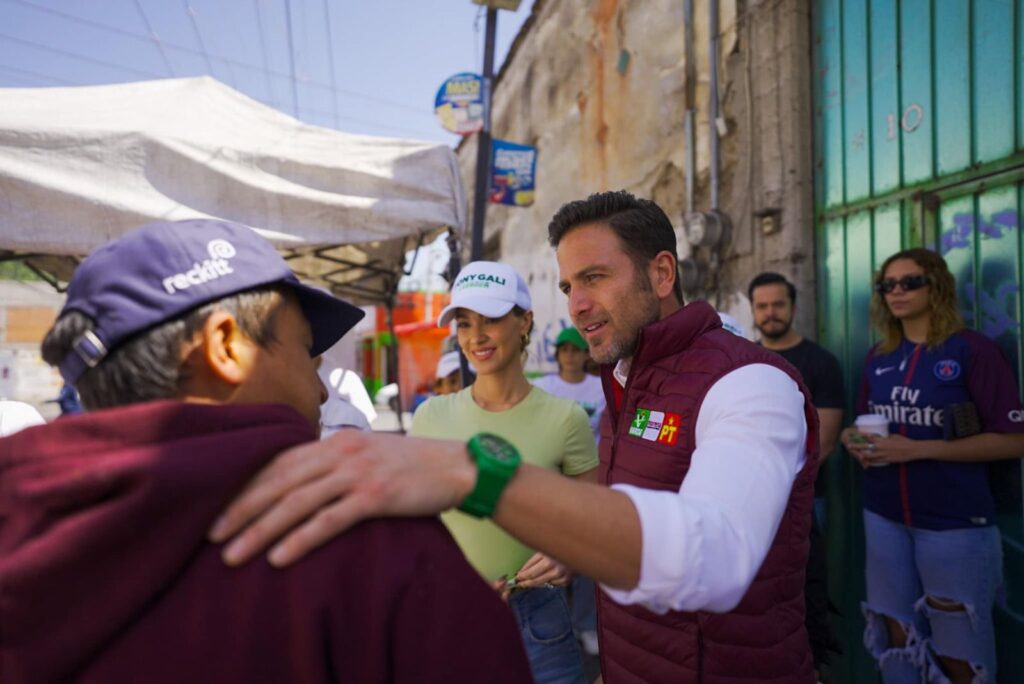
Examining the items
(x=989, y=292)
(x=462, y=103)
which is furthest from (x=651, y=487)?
(x=462, y=103)

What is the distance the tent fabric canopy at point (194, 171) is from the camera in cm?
275

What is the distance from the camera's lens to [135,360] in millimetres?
850

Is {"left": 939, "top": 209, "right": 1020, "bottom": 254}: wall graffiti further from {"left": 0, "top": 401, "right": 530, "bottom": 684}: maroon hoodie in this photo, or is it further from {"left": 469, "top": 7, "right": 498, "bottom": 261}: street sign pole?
{"left": 0, "top": 401, "right": 530, "bottom": 684}: maroon hoodie

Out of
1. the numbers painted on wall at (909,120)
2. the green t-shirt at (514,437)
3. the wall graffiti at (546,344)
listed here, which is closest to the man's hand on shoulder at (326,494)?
the green t-shirt at (514,437)

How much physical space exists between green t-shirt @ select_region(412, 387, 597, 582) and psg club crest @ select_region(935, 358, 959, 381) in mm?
1669

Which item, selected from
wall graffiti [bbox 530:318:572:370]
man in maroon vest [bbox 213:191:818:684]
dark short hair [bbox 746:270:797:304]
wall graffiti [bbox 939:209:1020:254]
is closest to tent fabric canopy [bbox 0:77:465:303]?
man in maroon vest [bbox 213:191:818:684]

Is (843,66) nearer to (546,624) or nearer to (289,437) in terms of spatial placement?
(546,624)

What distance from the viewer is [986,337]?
2756 millimetres

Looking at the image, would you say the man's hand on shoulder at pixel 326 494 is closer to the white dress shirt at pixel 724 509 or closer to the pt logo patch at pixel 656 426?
the white dress shirt at pixel 724 509

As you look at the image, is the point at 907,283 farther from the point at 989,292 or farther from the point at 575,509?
the point at 575,509

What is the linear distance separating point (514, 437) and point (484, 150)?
8.68ft

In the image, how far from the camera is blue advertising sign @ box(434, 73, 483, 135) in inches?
Answer: 169

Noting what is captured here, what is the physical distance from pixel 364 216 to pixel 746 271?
8.72ft

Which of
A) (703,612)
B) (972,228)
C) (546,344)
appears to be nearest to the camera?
(703,612)
